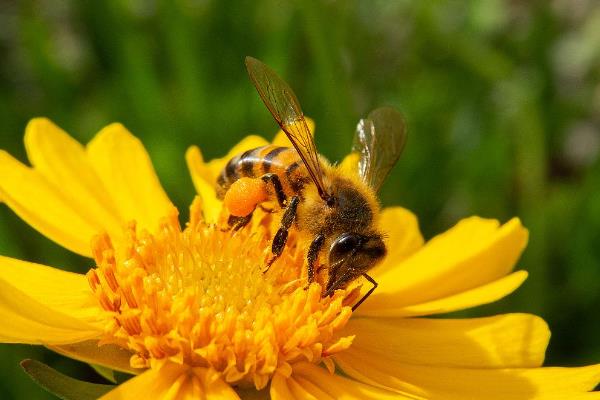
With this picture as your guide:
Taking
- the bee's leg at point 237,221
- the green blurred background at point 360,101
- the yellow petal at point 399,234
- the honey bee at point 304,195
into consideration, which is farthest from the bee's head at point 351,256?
the green blurred background at point 360,101

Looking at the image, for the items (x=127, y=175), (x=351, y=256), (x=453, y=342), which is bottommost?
(x=453, y=342)

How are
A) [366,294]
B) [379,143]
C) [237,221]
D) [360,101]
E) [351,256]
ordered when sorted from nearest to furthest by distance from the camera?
[351,256] < [366,294] < [237,221] < [379,143] < [360,101]

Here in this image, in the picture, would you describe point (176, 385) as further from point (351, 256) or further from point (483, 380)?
point (483, 380)

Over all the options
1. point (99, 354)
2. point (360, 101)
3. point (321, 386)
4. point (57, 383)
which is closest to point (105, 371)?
point (99, 354)

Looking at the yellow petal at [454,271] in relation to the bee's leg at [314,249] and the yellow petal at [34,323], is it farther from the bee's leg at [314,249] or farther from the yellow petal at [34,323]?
the yellow petal at [34,323]

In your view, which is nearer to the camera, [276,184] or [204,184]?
[276,184]

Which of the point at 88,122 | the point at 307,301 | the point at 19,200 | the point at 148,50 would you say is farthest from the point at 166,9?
the point at 307,301

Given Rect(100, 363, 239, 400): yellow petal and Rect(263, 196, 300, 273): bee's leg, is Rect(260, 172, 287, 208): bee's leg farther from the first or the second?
Rect(100, 363, 239, 400): yellow petal
